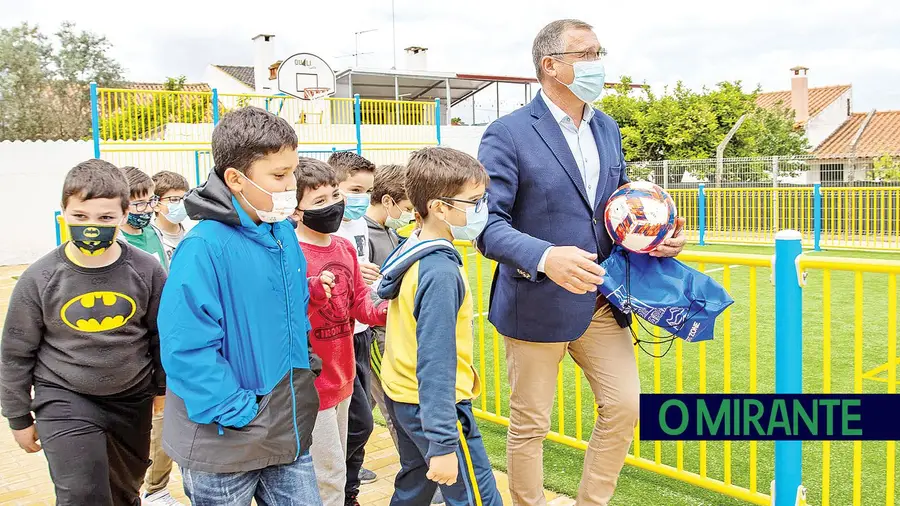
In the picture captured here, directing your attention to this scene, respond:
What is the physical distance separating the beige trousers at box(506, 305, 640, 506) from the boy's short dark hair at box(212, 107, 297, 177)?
1438 mm

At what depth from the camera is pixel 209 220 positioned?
2.36 m

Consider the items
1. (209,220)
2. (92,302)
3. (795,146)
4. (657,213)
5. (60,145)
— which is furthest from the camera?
(795,146)

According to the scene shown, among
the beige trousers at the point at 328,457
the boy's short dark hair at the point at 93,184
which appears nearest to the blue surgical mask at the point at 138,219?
the boy's short dark hair at the point at 93,184

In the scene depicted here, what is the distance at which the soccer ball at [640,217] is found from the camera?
313cm

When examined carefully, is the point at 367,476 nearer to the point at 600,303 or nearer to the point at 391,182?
the point at 391,182

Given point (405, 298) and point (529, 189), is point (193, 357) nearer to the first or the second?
point (405, 298)

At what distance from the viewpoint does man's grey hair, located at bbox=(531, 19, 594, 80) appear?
3.42m

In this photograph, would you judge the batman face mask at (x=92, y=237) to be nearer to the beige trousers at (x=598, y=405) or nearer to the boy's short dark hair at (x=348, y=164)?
the boy's short dark hair at (x=348, y=164)

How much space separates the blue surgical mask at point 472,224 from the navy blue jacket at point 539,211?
0.14 metres

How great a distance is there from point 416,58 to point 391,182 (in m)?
35.9

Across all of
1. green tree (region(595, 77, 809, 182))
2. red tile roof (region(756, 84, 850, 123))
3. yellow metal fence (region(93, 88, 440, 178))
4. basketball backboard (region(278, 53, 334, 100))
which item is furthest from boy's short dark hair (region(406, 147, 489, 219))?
red tile roof (region(756, 84, 850, 123))

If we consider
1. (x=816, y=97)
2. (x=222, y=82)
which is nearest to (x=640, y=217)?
(x=222, y=82)

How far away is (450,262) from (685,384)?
4232 millimetres

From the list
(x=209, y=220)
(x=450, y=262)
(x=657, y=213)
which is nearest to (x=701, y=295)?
(x=657, y=213)
